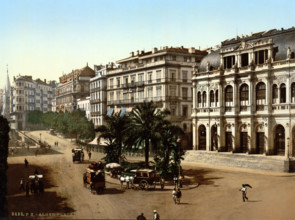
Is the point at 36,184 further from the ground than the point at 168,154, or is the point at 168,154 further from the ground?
the point at 168,154

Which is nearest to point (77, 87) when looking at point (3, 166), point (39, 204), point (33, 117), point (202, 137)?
point (33, 117)

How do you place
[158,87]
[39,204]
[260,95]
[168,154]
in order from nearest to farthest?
1. [39,204]
2. [168,154]
3. [260,95]
4. [158,87]

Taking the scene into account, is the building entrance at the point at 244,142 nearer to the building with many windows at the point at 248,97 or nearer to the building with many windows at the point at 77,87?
the building with many windows at the point at 248,97

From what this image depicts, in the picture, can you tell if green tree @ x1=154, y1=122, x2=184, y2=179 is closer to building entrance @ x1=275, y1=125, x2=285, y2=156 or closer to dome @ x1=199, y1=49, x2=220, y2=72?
building entrance @ x1=275, y1=125, x2=285, y2=156

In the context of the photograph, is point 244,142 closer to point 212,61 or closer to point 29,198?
point 212,61

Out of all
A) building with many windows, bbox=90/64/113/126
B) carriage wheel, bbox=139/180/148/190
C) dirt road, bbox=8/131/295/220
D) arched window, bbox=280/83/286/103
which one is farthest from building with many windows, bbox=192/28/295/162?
carriage wheel, bbox=139/180/148/190

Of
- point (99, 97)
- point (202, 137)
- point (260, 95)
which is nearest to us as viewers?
point (260, 95)

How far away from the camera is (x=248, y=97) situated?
53.9 metres

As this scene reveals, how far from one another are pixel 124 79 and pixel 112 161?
2280 cm

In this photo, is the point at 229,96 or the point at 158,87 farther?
the point at 158,87

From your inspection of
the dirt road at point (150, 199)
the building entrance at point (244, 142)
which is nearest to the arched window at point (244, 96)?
the building entrance at point (244, 142)

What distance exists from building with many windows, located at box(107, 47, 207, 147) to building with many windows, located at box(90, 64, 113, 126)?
992cm

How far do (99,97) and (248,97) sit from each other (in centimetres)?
3668

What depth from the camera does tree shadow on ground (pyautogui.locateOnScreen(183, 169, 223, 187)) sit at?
38.4 metres
